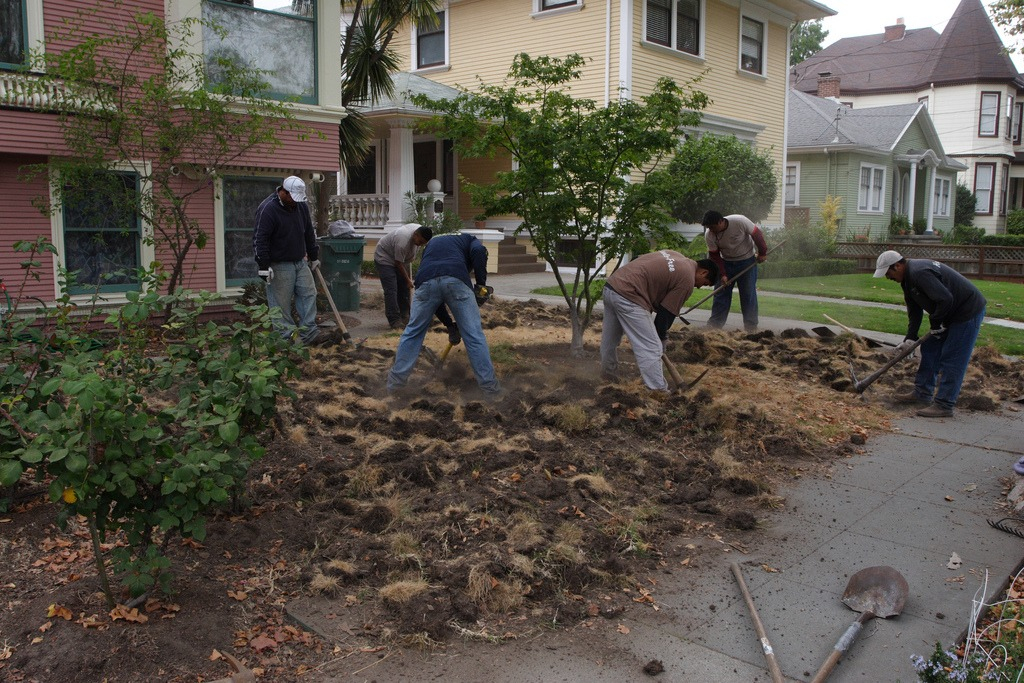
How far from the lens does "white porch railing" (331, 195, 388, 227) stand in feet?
67.2

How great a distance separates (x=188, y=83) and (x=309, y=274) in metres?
3.64

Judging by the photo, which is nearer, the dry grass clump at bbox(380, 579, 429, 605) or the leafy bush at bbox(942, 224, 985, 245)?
the dry grass clump at bbox(380, 579, 429, 605)

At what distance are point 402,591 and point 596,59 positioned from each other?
57.8 ft

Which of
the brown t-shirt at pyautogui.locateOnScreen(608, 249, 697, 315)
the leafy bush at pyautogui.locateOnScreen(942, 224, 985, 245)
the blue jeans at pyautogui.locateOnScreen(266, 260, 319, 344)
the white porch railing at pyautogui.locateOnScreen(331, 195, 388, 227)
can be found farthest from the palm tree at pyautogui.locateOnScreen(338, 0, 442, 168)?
the leafy bush at pyautogui.locateOnScreen(942, 224, 985, 245)

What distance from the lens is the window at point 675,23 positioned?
20219mm

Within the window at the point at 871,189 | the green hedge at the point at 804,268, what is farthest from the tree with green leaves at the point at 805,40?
the green hedge at the point at 804,268

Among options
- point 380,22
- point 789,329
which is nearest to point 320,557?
point 789,329

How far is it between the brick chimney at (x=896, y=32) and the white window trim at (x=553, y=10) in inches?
1147

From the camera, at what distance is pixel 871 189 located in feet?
101

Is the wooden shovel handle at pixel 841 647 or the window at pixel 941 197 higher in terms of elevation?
the window at pixel 941 197

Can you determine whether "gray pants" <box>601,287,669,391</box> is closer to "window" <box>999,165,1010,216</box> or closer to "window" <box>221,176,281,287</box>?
"window" <box>221,176,281,287</box>

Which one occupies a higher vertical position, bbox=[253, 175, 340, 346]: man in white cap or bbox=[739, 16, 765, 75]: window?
bbox=[739, 16, 765, 75]: window

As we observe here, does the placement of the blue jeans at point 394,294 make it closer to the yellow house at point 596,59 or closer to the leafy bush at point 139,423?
the leafy bush at point 139,423

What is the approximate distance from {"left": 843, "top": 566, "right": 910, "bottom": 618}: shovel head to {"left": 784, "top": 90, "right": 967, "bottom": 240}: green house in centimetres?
2400
